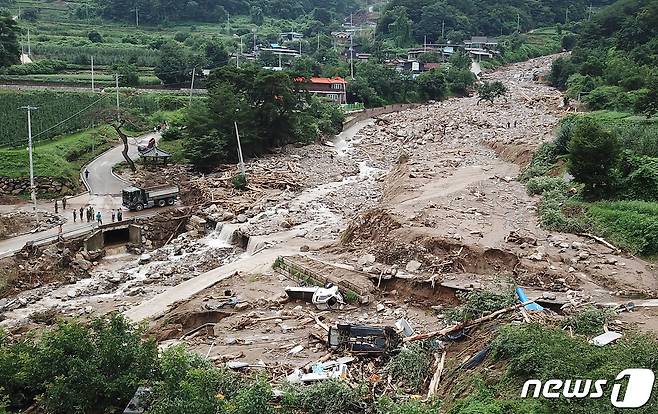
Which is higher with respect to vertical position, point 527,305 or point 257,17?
point 257,17

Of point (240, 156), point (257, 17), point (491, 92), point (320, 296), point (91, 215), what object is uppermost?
point (257, 17)

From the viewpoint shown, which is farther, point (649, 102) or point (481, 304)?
point (649, 102)

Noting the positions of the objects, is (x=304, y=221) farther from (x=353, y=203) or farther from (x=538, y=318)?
(x=538, y=318)

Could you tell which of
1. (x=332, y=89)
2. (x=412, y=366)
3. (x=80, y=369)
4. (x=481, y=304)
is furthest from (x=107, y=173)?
(x=332, y=89)

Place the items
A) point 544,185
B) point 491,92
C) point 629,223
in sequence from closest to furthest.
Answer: point 629,223 → point 544,185 → point 491,92

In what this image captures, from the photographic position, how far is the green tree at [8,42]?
5386cm

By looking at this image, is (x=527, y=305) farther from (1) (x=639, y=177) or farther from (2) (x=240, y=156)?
(2) (x=240, y=156)

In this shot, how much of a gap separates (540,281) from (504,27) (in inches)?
4344

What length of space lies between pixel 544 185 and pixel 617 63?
41.0 m

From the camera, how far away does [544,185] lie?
29.0 meters

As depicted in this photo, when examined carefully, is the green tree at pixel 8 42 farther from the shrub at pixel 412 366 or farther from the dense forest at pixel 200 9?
the dense forest at pixel 200 9

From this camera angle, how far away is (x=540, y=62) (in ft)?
337

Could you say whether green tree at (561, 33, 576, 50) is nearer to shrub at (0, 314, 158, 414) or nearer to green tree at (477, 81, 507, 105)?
green tree at (477, 81, 507, 105)

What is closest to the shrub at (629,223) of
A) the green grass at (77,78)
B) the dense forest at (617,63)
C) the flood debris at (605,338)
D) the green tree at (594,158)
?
the green tree at (594,158)
